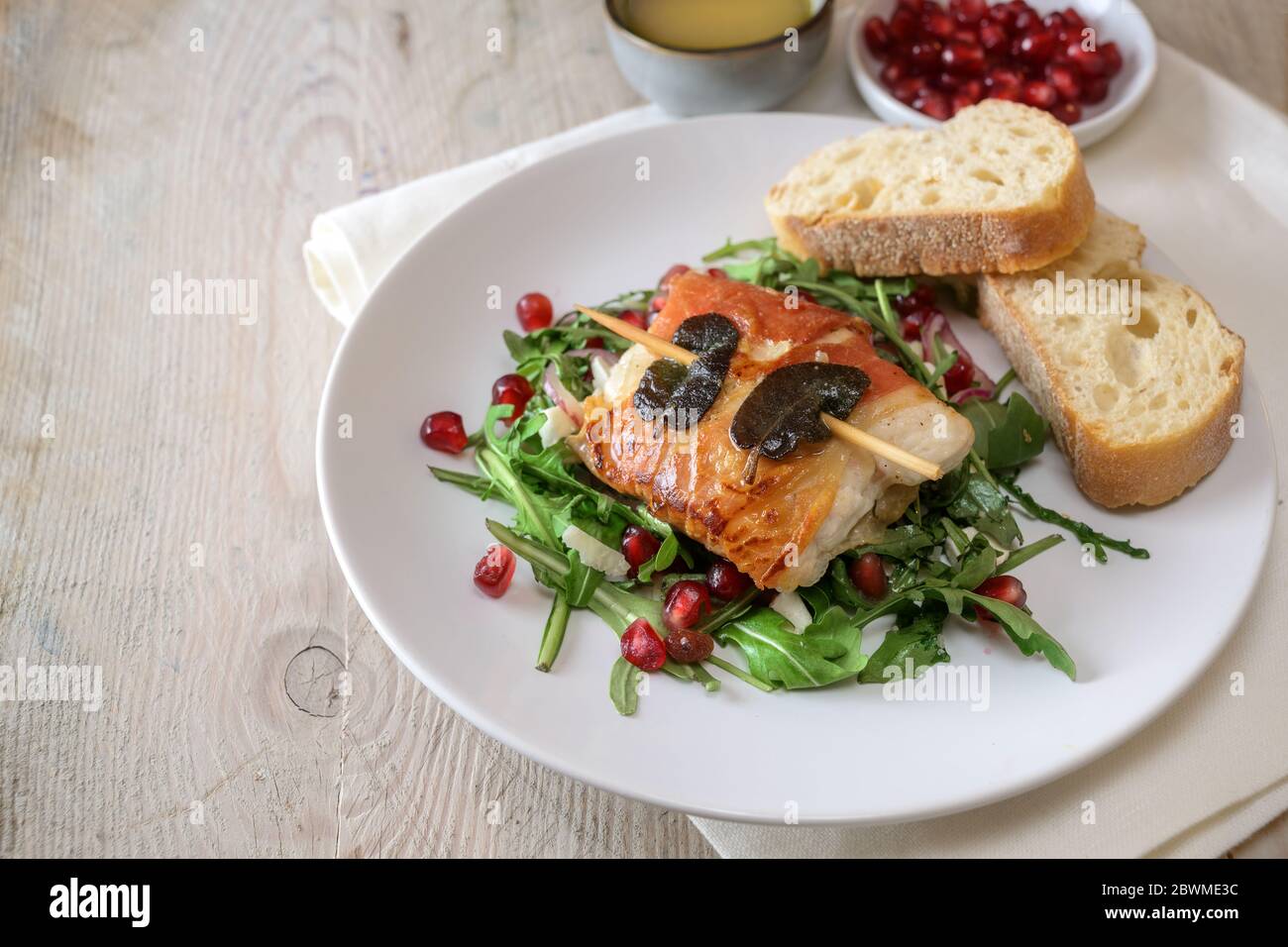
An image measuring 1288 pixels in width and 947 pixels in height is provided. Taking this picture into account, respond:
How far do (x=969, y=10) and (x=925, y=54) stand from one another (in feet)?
0.98

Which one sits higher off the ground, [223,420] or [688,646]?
[688,646]

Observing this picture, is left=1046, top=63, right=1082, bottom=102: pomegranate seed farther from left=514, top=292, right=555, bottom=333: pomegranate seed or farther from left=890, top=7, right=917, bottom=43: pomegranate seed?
left=514, top=292, right=555, bottom=333: pomegranate seed

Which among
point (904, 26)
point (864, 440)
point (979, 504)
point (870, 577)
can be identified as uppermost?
point (904, 26)

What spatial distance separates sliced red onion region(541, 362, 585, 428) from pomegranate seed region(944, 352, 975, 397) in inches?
41.7

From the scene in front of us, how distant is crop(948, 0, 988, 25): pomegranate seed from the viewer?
412 centimetres

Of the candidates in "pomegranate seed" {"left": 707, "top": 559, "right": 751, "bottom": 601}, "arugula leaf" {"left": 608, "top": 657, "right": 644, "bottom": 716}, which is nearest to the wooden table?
"arugula leaf" {"left": 608, "top": 657, "right": 644, "bottom": 716}

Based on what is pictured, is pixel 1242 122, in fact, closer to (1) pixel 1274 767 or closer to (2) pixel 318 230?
(1) pixel 1274 767

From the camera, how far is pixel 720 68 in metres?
3.81

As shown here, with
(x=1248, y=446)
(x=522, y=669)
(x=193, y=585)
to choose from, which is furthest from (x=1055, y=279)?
(x=193, y=585)

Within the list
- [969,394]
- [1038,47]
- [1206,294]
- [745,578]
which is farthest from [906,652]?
[1038,47]

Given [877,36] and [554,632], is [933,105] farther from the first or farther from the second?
[554,632]

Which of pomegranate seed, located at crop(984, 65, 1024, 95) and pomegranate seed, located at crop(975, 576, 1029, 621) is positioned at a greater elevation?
pomegranate seed, located at crop(984, 65, 1024, 95)

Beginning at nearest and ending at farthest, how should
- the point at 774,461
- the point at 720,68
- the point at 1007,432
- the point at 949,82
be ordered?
the point at 774,461, the point at 1007,432, the point at 720,68, the point at 949,82

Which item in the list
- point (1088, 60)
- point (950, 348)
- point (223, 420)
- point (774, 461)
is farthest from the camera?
point (1088, 60)
